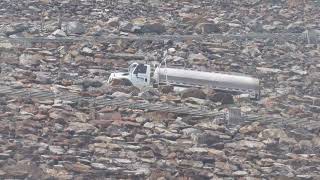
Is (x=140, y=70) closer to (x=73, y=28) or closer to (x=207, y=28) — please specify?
(x=73, y=28)

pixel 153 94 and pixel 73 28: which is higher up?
pixel 73 28

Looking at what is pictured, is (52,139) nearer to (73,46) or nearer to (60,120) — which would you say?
(60,120)

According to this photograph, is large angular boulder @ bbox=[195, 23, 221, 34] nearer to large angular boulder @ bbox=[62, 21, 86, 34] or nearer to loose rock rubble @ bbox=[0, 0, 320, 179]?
loose rock rubble @ bbox=[0, 0, 320, 179]

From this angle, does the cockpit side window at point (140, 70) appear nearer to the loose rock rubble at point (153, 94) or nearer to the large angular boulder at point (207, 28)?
the loose rock rubble at point (153, 94)

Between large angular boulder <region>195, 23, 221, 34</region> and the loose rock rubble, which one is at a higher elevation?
large angular boulder <region>195, 23, 221, 34</region>

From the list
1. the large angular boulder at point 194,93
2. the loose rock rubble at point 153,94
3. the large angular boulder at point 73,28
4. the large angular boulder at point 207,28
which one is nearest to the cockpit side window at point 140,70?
the loose rock rubble at point 153,94

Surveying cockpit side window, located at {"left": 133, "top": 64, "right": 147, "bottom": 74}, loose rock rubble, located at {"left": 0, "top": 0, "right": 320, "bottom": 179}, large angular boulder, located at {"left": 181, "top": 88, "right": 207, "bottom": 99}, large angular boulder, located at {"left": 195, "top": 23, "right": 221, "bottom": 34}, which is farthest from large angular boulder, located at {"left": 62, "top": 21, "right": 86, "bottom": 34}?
large angular boulder, located at {"left": 181, "top": 88, "right": 207, "bottom": 99}

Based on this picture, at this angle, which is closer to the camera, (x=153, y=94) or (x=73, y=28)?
(x=153, y=94)

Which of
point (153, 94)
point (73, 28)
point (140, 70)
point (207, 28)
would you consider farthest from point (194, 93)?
point (207, 28)
